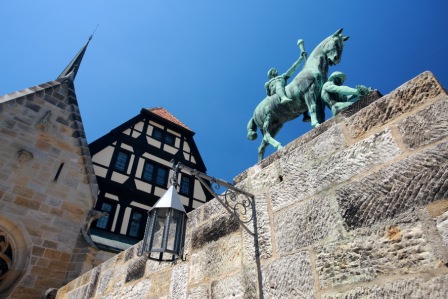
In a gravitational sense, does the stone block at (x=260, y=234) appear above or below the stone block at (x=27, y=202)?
below

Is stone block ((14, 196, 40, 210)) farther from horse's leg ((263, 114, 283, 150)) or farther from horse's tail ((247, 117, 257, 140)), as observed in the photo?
horse's leg ((263, 114, 283, 150))

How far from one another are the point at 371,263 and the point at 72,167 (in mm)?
6979

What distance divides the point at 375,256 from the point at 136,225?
10.5 m

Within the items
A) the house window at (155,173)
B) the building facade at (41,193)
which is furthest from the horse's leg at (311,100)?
the house window at (155,173)

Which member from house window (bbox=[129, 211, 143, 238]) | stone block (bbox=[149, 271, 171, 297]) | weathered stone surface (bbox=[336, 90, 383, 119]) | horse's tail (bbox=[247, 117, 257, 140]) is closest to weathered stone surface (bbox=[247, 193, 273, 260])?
weathered stone surface (bbox=[336, 90, 383, 119])

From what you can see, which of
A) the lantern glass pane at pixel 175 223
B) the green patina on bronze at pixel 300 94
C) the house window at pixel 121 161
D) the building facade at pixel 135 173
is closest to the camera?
the lantern glass pane at pixel 175 223

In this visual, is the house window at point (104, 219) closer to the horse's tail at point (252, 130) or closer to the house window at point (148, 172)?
the house window at point (148, 172)

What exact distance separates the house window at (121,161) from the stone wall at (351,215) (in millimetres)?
9762

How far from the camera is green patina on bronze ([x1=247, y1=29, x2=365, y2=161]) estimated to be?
4078 millimetres

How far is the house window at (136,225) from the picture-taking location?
10.6m

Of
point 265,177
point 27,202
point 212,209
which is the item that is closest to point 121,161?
point 27,202

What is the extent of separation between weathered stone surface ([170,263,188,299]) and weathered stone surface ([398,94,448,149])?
1948 mm

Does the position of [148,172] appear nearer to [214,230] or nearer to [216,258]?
[214,230]

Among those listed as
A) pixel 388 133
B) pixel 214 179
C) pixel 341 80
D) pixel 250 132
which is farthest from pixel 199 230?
pixel 250 132
